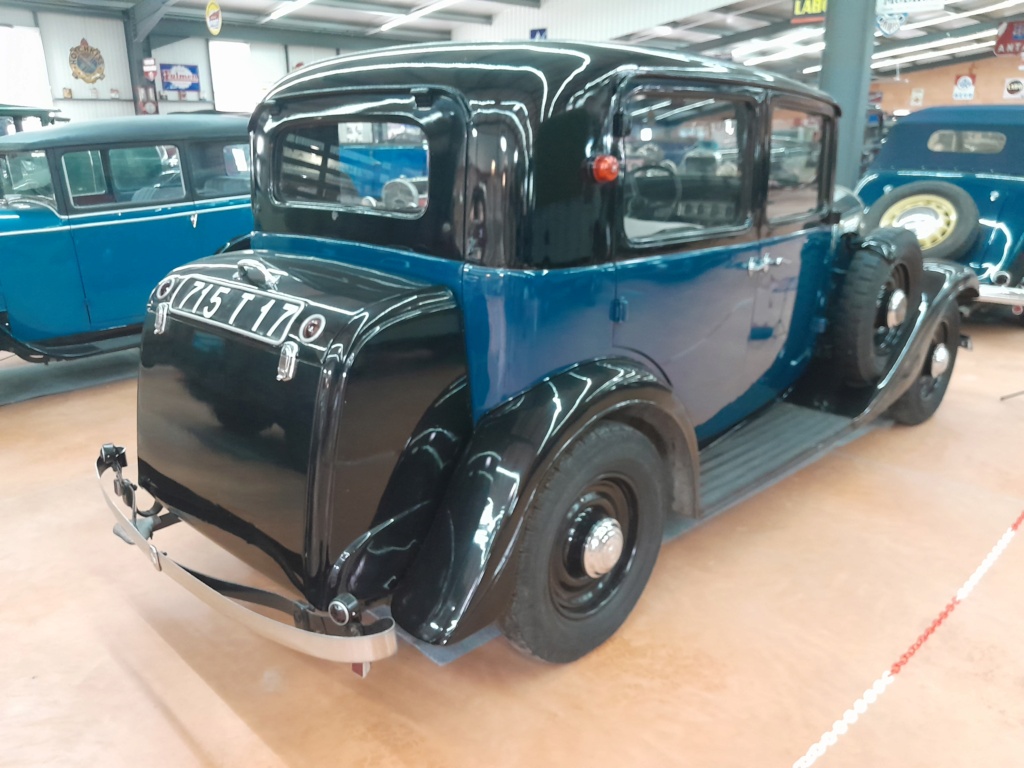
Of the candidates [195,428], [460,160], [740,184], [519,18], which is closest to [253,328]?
[195,428]

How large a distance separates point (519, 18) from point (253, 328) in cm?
1594

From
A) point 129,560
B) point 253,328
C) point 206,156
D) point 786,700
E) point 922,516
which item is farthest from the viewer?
point 206,156

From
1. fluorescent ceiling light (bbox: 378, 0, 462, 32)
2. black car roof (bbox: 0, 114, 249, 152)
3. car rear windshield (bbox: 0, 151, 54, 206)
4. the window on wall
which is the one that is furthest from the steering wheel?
the window on wall

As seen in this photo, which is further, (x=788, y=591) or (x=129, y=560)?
(x=129, y=560)

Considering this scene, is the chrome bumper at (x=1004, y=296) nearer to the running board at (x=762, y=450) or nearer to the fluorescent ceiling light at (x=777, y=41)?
the running board at (x=762, y=450)

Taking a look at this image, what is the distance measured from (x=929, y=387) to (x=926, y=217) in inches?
93.7

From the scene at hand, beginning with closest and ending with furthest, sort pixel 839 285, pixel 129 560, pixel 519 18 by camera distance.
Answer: pixel 129 560 → pixel 839 285 → pixel 519 18

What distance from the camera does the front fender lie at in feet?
6.32

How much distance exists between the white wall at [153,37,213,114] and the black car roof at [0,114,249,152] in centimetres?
1199

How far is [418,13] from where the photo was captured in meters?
15.2

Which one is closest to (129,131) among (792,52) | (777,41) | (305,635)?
(305,635)

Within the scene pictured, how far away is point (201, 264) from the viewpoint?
2.45m

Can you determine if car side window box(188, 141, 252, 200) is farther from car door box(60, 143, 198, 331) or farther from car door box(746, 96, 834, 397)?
car door box(746, 96, 834, 397)

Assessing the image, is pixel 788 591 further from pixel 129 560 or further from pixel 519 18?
pixel 519 18
